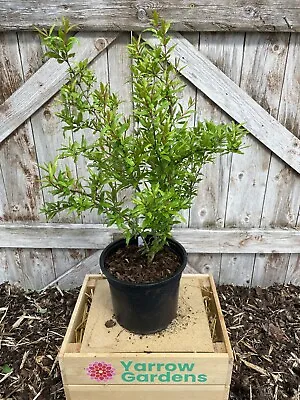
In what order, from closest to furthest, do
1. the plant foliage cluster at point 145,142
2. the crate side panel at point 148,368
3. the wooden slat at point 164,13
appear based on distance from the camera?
the plant foliage cluster at point 145,142
the crate side panel at point 148,368
the wooden slat at point 164,13

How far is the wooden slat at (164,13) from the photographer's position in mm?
1620

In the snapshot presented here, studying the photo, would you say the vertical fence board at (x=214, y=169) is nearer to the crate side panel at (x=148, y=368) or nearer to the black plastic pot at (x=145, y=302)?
the black plastic pot at (x=145, y=302)

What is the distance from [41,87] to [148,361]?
3.97 feet

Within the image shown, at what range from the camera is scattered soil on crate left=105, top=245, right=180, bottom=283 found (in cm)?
142

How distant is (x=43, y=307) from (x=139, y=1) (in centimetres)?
157

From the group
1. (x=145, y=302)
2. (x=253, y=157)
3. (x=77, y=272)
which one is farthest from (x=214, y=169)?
(x=77, y=272)

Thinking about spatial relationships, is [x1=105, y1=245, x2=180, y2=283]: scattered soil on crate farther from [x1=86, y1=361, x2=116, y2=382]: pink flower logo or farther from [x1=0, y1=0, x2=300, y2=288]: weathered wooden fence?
[x1=0, y1=0, x2=300, y2=288]: weathered wooden fence

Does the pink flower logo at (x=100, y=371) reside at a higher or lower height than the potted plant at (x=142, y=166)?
lower

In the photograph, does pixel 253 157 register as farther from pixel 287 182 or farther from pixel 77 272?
pixel 77 272

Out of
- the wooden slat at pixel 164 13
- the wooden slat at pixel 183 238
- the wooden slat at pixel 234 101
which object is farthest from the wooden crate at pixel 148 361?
the wooden slat at pixel 164 13

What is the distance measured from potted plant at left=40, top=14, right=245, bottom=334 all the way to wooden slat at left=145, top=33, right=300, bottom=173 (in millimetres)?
401

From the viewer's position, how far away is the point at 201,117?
72.4 inches

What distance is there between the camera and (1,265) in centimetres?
222

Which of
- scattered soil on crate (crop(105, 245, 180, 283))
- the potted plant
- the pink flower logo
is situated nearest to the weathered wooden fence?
the potted plant
